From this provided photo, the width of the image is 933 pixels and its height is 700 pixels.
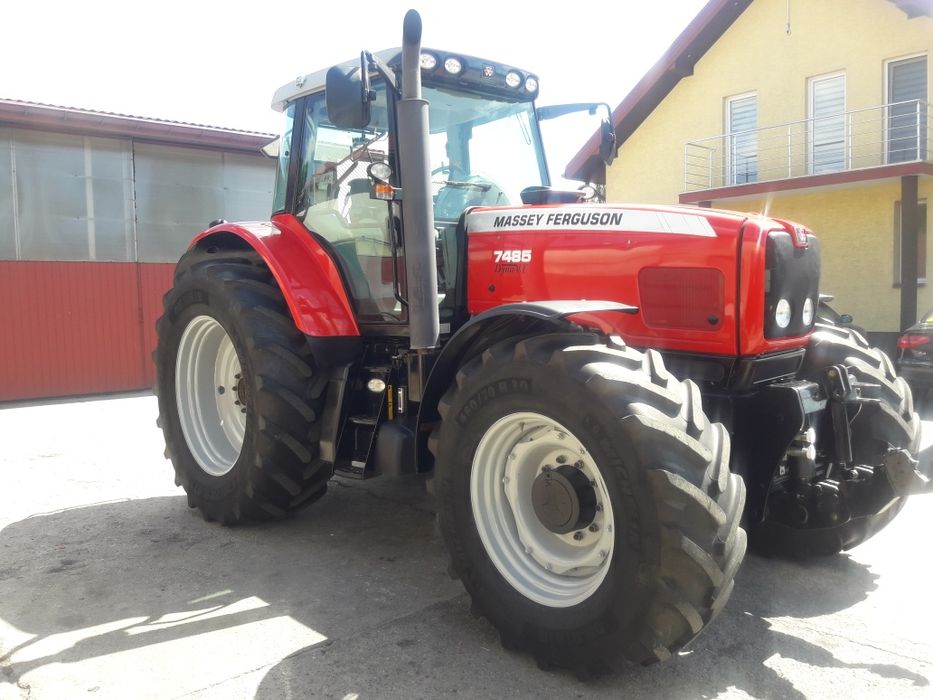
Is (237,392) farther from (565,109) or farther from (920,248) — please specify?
(920,248)

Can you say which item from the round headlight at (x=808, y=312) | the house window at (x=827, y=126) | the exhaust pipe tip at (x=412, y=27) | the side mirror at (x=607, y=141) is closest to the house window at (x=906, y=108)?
the house window at (x=827, y=126)

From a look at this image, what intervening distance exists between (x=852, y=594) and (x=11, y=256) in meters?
10.8

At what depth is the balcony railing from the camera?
1377 cm

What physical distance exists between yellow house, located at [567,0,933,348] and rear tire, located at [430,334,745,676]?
10903 mm

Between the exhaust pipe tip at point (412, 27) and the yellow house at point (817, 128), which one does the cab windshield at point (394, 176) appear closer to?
the exhaust pipe tip at point (412, 27)

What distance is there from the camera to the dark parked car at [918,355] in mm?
8820

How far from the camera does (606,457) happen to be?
2.76 m

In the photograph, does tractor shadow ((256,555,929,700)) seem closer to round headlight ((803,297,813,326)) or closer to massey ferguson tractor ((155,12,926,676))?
massey ferguson tractor ((155,12,926,676))

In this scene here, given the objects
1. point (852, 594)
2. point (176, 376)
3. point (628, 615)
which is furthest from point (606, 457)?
point (176, 376)

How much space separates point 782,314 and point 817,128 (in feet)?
43.0

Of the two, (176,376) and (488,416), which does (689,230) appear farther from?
(176,376)

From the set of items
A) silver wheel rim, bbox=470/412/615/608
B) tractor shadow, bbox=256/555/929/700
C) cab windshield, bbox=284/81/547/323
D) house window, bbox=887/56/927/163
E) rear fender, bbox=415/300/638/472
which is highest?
house window, bbox=887/56/927/163

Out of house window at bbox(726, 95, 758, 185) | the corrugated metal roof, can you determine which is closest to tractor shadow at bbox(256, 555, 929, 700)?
the corrugated metal roof

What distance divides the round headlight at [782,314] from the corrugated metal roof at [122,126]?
1007 cm
